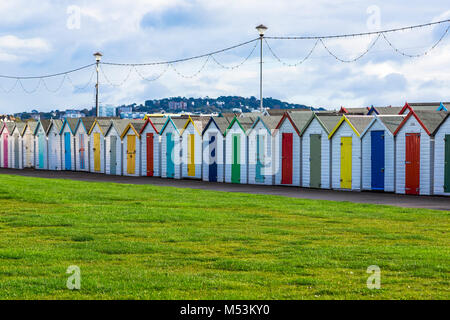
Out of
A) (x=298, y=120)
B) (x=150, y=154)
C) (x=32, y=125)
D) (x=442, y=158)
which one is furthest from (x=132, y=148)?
(x=442, y=158)

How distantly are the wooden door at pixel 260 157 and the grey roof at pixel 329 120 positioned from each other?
2.87 meters

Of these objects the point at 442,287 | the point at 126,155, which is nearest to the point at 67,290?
the point at 442,287

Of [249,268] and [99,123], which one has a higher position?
[99,123]

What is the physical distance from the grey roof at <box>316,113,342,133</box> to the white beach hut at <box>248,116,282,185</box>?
228 cm

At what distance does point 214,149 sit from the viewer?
34.5m

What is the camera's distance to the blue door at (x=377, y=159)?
90.7 ft

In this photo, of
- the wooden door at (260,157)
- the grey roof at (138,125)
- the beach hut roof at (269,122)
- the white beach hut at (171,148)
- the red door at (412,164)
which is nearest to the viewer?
the red door at (412,164)

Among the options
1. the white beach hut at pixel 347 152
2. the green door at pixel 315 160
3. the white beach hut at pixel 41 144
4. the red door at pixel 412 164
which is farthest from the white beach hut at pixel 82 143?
the red door at pixel 412 164

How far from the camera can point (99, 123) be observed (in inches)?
1670

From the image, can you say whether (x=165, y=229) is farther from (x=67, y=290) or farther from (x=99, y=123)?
(x=99, y=123)

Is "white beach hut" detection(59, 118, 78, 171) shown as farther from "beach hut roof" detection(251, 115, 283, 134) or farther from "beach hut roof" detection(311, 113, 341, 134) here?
"beach hut roof" detection(311, 113, 341, 134)

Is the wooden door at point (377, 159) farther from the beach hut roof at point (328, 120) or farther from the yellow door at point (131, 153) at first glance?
the yellow door at point (131, 153)

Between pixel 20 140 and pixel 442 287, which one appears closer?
pixel 442 287
